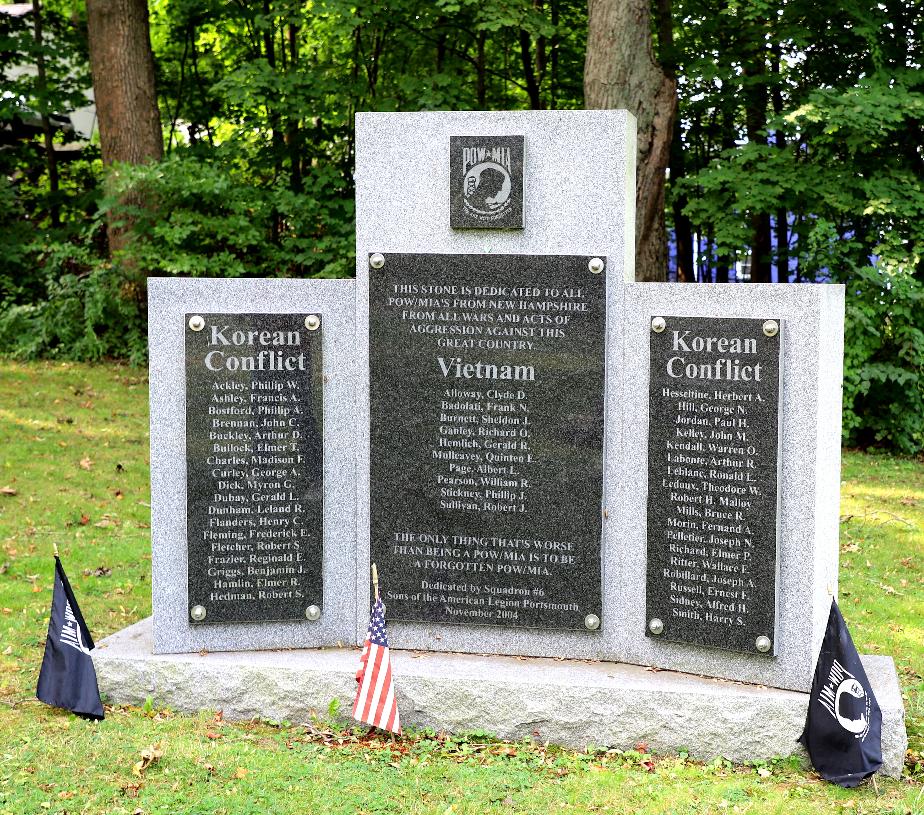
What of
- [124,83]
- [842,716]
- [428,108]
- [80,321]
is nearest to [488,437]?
[842,716]

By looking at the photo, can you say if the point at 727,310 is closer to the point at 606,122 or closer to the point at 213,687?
the point at 606,122

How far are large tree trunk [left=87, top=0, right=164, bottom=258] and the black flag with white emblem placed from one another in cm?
1124

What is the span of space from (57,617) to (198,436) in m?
1.11

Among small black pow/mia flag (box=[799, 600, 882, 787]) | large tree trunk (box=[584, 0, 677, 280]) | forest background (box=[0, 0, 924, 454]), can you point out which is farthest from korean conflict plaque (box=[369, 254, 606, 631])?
forest background (box=[0, 0, 924, 454])

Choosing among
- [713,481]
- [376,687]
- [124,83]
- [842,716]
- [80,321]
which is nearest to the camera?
[842,716]

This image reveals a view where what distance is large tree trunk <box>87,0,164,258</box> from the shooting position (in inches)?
605

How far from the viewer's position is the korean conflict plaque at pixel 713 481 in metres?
5.03

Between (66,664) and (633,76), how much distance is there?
9.04 m

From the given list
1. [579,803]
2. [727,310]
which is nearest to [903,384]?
[727,310]

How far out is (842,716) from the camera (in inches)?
185

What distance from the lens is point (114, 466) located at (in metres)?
10.4

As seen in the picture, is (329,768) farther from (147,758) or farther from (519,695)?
(519,695)

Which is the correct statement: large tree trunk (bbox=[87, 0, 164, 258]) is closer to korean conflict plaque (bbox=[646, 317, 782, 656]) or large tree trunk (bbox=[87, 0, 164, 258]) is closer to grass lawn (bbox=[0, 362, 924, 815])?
grass lawn (bbox=[0, 362, 924, 815])

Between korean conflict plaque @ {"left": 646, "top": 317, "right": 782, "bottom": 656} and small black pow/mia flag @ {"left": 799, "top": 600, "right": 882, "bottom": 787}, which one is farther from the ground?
korean conflict plaque @ {"left": 646, "top": 317, "right": 782, "bottom": 656}
